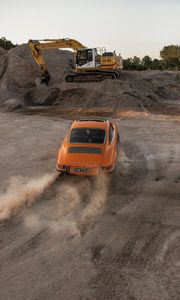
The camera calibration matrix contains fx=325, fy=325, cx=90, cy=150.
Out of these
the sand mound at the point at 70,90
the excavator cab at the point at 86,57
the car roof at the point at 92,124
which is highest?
the excavator cab at the point at 86,57

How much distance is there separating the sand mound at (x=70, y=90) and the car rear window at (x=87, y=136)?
50.2 feet

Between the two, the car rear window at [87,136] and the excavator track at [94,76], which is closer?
the car rear window at [87,136]

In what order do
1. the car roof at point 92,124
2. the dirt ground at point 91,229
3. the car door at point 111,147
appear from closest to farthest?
the dirt ground at point 91,229
the car door at point 111,147
the car roof at point 92,124

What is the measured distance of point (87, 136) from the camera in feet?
37.0

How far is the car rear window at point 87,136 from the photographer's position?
36.3ft

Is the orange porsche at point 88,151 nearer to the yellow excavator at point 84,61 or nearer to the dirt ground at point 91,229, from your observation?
the dirt ground at point 91,229

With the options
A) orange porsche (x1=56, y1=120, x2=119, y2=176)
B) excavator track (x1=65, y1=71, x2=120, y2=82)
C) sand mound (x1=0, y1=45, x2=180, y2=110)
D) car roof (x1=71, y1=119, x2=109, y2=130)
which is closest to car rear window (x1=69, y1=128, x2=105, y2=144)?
orange porsche (x1=56, y1=120, x2=119, y2=176)

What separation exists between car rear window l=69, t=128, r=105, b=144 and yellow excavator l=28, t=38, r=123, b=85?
59.9ft

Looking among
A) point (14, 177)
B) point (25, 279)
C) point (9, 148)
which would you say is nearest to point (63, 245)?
point (25, 279)

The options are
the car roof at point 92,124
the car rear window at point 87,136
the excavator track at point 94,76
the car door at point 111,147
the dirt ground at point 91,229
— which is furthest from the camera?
the excavator track at point 94,76

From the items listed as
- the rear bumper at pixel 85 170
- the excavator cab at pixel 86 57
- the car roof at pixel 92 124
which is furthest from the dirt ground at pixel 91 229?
the excavator cab at pixel 86 57

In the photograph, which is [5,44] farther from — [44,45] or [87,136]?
[87,136]

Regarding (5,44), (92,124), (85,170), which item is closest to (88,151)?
(85,170)

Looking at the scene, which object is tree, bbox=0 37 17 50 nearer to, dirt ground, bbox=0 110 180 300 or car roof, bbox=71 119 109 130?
dirt ground, bbox=0 110 180 300
